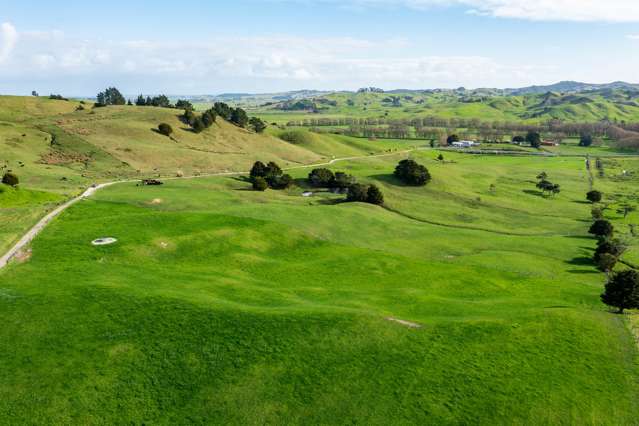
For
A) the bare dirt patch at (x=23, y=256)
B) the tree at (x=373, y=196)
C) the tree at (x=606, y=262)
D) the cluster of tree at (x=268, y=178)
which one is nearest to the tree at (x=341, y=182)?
the tree at (x=373, y=196)

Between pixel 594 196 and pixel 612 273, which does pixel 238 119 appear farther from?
pixel 612 273

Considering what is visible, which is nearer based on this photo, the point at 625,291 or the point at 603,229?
the point at 625,291

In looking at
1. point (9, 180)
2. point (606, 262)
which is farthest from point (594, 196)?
point (9, 180)

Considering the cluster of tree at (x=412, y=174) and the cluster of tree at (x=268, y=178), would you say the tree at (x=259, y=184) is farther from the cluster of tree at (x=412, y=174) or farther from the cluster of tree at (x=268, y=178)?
the cluster of tree at (x=412, y=174)

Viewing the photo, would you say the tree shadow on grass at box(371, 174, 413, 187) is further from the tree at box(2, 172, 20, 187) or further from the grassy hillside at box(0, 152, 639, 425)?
the tree at box(2, 172, 20, 187)

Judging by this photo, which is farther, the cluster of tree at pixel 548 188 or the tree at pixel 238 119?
the tree at pixel 238 119

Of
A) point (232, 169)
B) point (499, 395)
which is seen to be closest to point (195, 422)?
point (499, 395)

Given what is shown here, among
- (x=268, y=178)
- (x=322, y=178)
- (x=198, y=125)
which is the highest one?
(x=198, y=125)
